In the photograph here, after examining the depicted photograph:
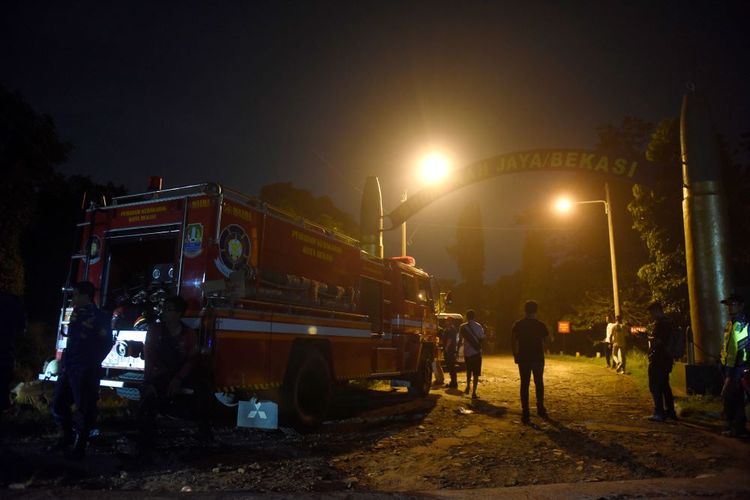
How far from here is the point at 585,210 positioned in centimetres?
3391

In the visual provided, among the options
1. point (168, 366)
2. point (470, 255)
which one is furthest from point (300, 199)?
point (470, 255)

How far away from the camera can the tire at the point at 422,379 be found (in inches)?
436

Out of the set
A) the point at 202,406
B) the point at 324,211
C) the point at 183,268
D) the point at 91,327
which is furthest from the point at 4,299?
the point at 324,211

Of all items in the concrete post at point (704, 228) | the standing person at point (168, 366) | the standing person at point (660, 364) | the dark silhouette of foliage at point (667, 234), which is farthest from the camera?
the dark silhouette of foliage at point (667, 234)

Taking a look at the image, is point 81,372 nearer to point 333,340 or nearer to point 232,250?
point 232,250

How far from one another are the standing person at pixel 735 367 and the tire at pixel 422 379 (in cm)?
559

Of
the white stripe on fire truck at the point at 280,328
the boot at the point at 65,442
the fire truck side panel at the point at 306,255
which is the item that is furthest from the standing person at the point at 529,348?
the boot at the point at 65,442

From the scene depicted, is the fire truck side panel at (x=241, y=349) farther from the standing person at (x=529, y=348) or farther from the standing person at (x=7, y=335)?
the standing person at (x=529, y=348)

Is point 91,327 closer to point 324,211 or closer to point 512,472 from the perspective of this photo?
point 512,472

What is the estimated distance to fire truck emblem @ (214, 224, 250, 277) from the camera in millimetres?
6082

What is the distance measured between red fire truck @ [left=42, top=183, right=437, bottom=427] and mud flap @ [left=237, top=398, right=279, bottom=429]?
5.7 inches

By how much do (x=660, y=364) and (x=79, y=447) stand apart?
7443mm

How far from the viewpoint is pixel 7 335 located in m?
5.33

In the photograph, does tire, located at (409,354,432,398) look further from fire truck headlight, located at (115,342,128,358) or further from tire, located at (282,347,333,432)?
fire truck headlight, located at (115,342,128,358)
